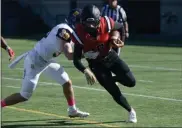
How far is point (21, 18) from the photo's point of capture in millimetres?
44750

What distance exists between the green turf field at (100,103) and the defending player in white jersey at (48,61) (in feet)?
1.55

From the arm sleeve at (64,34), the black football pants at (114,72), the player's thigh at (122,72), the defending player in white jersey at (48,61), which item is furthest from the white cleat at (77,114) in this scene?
the arm sleeve at (64,34)

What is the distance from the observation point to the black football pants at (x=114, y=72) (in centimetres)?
961

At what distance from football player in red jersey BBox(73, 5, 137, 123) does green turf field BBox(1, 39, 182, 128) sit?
0.68m

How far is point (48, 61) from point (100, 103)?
8.06 ft

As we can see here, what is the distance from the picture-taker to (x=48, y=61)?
390 inches

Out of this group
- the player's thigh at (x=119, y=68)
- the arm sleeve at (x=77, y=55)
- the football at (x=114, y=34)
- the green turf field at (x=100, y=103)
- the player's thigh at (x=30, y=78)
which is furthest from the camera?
the green turf field at (x=100, y=103)

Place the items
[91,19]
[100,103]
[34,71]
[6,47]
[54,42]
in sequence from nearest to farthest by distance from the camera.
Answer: [91,19] → [54,42] → [34,71] → [6,47] → [100,103]

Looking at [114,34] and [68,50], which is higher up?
[114,34]

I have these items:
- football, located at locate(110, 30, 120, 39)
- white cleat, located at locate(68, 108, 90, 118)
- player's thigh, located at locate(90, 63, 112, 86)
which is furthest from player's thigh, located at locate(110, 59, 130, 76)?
white cleat, located at locate(68, 108, 90, 118)

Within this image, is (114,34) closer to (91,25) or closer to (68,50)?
(91,25)

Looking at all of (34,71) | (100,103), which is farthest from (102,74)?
(100,103)

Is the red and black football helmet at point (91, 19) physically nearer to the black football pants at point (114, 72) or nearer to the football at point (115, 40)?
the football at point (115, 40)

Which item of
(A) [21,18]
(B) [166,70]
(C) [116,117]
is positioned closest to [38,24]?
(A) [21,18]
